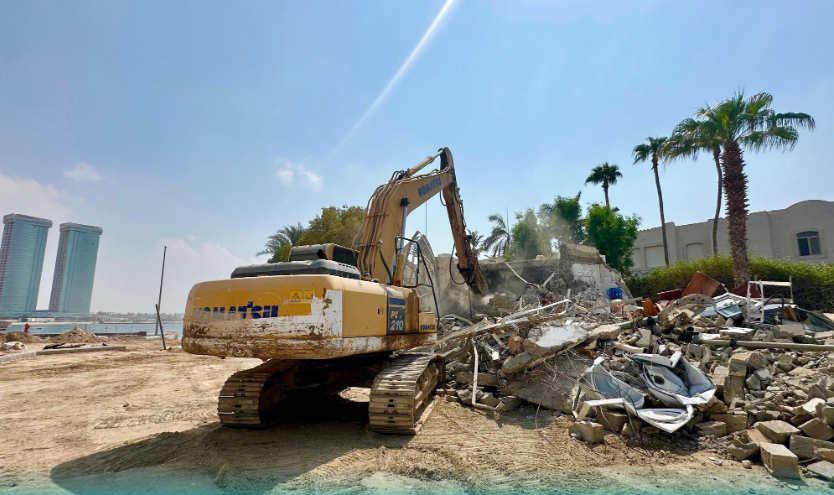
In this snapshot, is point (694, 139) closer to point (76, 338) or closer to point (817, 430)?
point (817, 430)

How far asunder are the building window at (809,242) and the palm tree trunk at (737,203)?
14.0m

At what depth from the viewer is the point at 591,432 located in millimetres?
5160

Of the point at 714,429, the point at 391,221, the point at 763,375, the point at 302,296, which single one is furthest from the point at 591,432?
the point at 391,221

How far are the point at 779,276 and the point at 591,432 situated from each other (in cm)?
2041

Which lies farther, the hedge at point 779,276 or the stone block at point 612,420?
the hedge at point 779,276

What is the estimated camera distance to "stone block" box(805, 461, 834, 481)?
408 cm

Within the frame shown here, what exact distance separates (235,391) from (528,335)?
475cm

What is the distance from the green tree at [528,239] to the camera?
113 ft

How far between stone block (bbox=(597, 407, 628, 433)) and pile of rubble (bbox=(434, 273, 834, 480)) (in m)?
0.01

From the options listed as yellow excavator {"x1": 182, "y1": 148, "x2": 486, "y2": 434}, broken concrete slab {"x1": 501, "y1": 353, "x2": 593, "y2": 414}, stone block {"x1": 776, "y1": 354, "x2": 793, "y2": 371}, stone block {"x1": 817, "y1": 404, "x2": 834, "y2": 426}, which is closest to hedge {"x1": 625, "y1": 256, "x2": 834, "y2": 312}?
stone block {"x1": 776, "y1": 354, "x2": 793, "y2": 371}

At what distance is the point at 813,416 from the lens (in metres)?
4.79

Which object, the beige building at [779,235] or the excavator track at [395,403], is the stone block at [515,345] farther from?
the beige building at [779,235]

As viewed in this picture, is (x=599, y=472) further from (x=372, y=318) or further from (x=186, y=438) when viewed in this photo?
(x=186, y=438)

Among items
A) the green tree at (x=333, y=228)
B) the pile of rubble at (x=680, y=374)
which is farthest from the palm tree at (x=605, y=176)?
the pile of rubble at (x=680, y=374)
